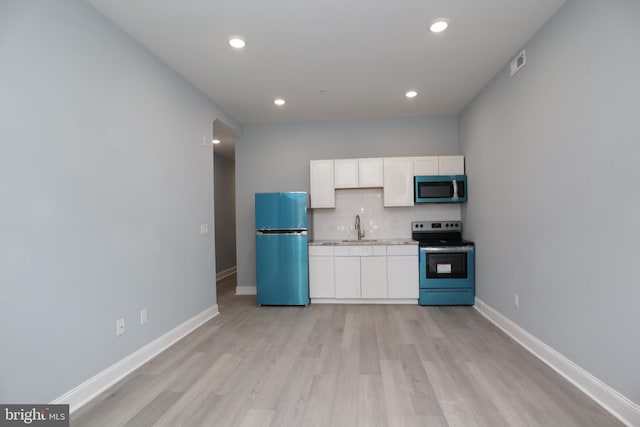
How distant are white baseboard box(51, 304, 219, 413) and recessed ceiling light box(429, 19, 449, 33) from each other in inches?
142

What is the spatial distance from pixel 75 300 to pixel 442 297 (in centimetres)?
400

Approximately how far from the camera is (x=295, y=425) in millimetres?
1844

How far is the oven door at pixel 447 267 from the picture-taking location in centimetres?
421

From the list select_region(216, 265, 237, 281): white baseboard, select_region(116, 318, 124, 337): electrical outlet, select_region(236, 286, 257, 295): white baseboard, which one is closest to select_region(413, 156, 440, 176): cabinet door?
select_region(236, 286, 257, 295): white baseboard

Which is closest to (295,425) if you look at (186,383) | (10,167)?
(186,383)

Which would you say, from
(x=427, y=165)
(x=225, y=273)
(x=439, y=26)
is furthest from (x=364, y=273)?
(x=225, y=273)

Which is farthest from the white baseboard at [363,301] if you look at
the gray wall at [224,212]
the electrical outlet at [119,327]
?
the gray wall at [224,212]

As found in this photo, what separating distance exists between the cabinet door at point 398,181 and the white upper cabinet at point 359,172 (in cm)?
12

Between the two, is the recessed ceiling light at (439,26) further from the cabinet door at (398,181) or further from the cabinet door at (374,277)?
the cabinet door at (374,277)

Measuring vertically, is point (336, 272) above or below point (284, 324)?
above

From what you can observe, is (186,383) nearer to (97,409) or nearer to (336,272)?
(97,409)

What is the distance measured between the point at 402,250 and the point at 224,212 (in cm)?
425

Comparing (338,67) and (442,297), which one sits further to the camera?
(442,297)

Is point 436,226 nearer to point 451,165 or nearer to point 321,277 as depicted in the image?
point 451,165
